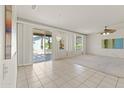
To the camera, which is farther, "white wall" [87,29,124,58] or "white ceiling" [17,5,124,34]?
"white wall" [87,29,124,58]

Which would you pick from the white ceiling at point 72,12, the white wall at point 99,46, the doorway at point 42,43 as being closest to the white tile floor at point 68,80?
the white ceiling at point 72,12

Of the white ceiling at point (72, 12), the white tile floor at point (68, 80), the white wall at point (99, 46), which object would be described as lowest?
the white tile floor at point (68, 80)

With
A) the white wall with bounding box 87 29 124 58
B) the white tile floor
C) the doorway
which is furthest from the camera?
the doorway

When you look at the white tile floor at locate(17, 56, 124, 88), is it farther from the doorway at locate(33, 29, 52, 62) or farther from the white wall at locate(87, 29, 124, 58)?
the white wall at locate(87, 29, 124, 58)

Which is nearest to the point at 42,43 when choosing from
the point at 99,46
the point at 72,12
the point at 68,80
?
the point at 72,12

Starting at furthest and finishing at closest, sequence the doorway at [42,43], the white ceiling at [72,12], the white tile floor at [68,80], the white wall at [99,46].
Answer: the doorway at [42,43]
the white wall at [99,46]
the white ceiling at [72,12]
the white tile floor at [68,80]

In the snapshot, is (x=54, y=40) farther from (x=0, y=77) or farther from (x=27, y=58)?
(x=0, y=77)

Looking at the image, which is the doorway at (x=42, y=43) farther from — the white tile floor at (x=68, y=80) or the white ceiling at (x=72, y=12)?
the white tile floor at (x=68, y=80)

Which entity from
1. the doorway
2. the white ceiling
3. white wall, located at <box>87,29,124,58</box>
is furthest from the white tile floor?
white wall, located at <box>87,29,124,58</box>

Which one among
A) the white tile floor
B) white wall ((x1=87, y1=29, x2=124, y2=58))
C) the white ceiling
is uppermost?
the white ceiling

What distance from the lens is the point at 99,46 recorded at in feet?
34.2

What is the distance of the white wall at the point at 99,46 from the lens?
8.56 m

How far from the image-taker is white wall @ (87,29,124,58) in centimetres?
856

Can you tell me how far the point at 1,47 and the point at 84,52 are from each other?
1087 centimetres
